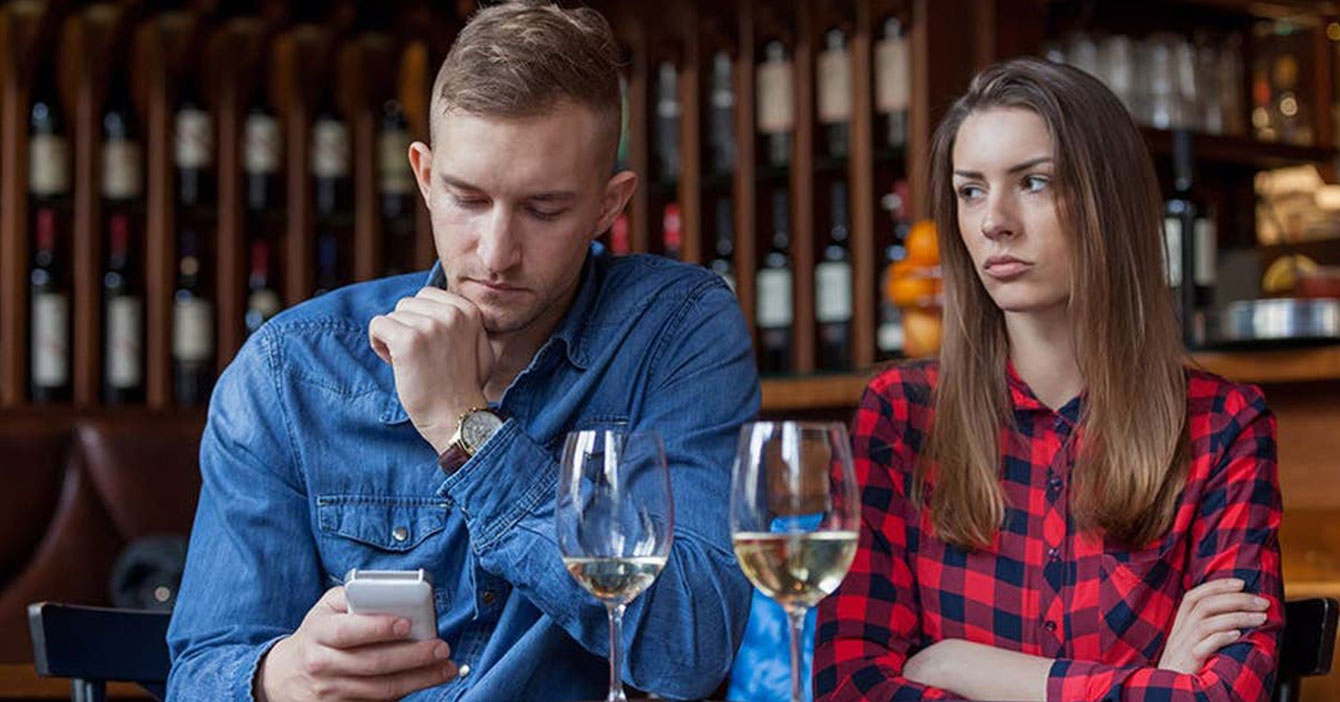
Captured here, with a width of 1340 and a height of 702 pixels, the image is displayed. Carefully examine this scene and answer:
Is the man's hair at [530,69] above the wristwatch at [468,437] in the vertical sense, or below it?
above

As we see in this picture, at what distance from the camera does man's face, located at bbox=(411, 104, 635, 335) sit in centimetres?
166

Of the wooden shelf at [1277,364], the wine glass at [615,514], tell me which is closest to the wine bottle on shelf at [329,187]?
the wooden shelf at [1277,364]

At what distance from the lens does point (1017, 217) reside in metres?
2.03

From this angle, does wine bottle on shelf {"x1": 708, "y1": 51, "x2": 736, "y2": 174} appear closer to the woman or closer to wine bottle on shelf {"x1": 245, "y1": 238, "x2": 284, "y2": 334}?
wine bottle on shelf {"x1": 245, "y1": 238, "x2": 284, "y2": 334}

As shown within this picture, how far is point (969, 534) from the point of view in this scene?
199 centimetres

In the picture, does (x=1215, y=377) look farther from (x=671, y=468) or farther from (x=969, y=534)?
(x=671, y=468)

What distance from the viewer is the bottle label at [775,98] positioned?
4348 millimetres

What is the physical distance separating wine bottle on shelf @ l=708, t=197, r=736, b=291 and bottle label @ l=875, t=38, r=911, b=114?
49 centimetres

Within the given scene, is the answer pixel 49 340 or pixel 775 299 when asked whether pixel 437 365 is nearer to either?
pixel 775 299

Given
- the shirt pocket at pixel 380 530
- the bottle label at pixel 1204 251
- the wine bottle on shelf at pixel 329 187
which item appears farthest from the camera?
the wine bottle on shelf at pixel 329 187

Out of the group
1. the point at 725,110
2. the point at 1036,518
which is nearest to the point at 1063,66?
the point at 1036,518

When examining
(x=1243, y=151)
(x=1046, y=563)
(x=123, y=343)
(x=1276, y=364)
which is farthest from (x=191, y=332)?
(x=1046, y=563)

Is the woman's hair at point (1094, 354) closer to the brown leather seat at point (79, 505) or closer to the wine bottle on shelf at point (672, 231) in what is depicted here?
the brown leather seat at point (79, 505)

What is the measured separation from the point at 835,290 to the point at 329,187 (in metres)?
1.34
